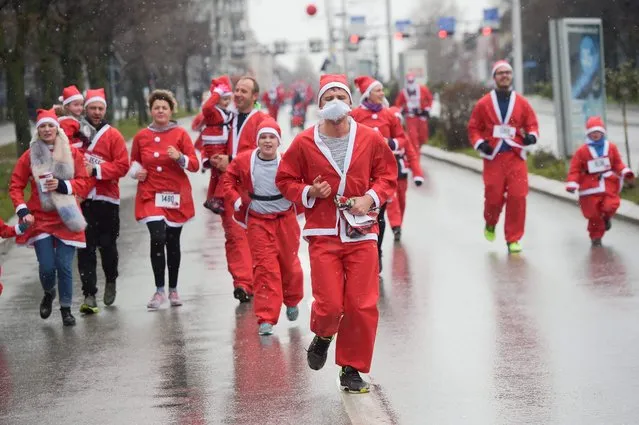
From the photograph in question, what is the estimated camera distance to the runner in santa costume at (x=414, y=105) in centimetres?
3119

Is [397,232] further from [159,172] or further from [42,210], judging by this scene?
[42,210]

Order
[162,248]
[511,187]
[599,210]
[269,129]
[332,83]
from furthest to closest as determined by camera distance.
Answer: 1. [599,210]
2. [511,187]
3. [162,248]
4. [269,129]
5. [332,83]

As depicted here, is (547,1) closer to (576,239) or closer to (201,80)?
(201,80)

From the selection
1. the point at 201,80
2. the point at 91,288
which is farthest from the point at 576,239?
→ the point at 201,80

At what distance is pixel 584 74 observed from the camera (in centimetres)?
2484

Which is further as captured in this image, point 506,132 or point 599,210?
point 599,210

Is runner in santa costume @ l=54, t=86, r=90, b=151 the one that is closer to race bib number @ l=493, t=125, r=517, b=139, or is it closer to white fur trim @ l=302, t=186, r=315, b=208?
white fur trim @ l=302, t=186, r=315, b=208

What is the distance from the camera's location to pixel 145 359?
33.9ft

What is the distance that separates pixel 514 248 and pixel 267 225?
5068mm

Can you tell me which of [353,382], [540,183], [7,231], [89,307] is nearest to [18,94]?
[540,183]

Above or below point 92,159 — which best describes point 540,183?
below

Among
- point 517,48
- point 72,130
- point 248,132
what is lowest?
point 248,132

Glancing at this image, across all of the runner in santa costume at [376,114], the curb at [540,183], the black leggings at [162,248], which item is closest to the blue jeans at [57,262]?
the black leggings at [162,248]

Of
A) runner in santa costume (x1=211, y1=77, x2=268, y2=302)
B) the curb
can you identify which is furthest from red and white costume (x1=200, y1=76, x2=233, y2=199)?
the curb
